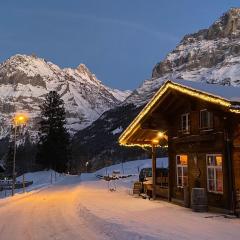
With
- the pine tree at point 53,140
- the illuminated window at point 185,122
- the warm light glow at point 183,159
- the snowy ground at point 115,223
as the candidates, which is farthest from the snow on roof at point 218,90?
the pine tree at point 53,140

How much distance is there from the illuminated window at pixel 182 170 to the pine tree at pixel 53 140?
181 ft

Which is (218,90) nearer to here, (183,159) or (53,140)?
(183,159)

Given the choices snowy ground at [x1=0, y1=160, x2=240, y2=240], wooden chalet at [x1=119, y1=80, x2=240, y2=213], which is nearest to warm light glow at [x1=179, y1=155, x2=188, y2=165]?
wooden chalet at [x1=119, y1=80, x2=240, y2=213]

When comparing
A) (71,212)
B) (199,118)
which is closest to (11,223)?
(71,212)

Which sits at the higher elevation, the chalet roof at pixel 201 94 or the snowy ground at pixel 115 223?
the chalet roof at pixel 201 94

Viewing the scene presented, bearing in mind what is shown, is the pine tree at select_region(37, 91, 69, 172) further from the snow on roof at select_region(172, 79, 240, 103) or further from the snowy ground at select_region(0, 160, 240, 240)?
the snow on roof at select_region(172, 79, 240, 103)

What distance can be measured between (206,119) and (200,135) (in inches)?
31.5

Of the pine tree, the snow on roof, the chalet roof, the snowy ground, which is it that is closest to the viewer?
the snowy ground

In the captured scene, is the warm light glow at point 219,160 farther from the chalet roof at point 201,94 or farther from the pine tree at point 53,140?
the pine tree at point 53,140

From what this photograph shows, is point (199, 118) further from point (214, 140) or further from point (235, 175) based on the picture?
point (235, 175)

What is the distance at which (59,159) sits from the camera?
262 feet

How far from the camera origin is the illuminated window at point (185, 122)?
2363 centimetres

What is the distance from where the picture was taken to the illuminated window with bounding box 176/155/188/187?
23953mm

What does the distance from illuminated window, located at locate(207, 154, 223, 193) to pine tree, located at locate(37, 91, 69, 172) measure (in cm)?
5894
